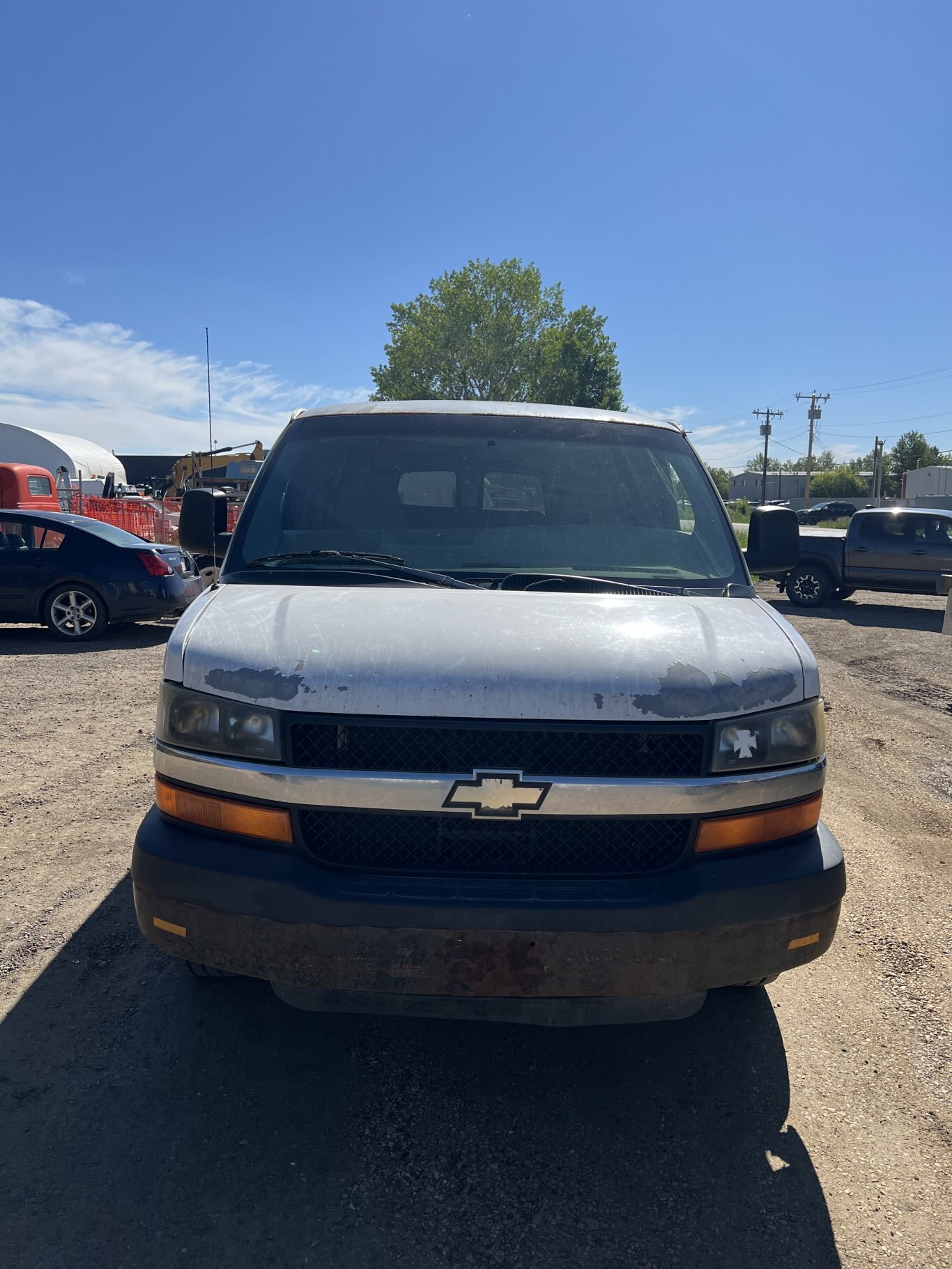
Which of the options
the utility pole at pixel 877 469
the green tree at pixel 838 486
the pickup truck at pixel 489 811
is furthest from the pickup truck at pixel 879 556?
the green tree at pixel 838 486

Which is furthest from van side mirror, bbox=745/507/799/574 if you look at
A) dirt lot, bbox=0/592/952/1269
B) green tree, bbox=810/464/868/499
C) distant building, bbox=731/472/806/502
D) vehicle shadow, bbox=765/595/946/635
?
green tree, bbox=810/464/868/499

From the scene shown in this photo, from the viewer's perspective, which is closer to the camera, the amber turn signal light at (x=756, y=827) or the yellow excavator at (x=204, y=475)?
the amber turn signal light at (x=756, y=827)

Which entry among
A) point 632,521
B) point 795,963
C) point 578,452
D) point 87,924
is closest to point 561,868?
point 795,963

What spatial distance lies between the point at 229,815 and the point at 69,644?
8846 mm

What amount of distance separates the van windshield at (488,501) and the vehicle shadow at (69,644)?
6.66 meters

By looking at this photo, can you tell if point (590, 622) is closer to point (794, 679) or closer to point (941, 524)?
point (794, 679)

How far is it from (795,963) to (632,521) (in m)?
1.67

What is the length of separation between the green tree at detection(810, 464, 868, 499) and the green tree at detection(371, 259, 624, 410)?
189 ft

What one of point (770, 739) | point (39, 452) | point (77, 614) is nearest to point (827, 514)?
point (39, 452)

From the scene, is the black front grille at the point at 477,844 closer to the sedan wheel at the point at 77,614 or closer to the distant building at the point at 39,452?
the sedan wheel at the point at 77,614

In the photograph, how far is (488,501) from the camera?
333 centimetres

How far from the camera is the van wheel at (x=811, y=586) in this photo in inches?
617

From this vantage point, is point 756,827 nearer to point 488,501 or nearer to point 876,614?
point 488,501

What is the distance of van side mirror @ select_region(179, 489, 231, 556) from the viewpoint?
368cm
